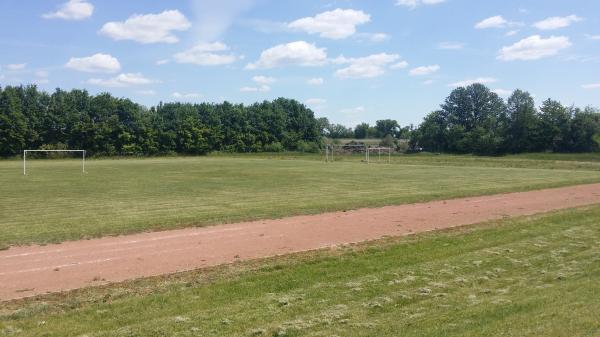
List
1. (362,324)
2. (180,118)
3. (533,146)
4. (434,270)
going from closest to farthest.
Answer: (362,324), (434,270), (533,146), (180,118)

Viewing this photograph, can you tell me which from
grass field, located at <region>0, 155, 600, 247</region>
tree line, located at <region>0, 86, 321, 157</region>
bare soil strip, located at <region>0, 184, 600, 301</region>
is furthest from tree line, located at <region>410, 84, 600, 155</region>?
bare soil strip, located at <region>0, 184, 600, 301</region>

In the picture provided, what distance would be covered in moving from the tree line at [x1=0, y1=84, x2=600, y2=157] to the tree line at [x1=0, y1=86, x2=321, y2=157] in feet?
0.56

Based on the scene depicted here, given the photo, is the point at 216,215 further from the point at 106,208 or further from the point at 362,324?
Result: the point at 362,324

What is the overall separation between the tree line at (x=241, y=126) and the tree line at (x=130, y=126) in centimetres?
17

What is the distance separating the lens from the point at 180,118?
109 metres

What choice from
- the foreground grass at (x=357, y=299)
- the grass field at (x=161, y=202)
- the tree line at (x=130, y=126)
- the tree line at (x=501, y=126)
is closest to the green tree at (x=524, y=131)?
the tree line at (x=501, y=126)

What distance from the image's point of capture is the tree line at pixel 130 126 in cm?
9188

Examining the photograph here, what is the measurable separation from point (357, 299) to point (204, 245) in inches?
214

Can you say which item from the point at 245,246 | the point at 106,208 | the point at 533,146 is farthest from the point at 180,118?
the point at 245,246

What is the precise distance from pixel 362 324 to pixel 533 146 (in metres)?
104

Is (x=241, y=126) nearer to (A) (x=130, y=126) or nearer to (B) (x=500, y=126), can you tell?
(A) (x=130, y=126)

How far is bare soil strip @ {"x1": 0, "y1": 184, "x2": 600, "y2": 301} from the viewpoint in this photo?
9.61 meters

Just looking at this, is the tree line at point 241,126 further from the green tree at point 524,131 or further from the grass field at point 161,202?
the grass field at point 161,202

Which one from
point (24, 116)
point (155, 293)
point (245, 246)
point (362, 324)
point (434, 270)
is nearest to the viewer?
point (362, 324)
